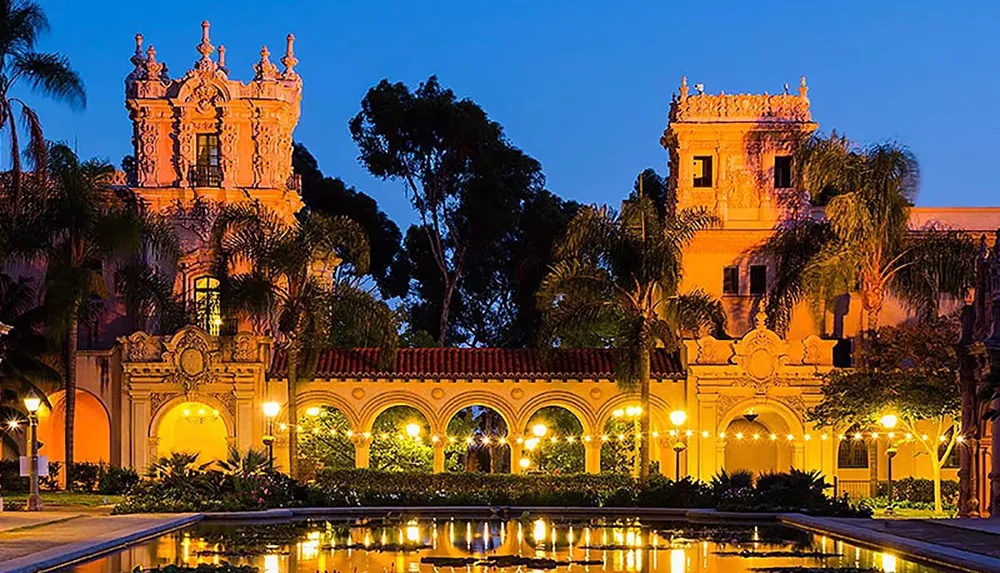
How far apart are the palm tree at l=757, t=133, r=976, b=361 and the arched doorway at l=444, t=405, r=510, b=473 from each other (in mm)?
14270

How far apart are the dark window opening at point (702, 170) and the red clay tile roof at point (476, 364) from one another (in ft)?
26.8

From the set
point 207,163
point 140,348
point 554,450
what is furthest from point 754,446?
point 207,163

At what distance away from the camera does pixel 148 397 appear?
48500 mm

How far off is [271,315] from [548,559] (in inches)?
1024

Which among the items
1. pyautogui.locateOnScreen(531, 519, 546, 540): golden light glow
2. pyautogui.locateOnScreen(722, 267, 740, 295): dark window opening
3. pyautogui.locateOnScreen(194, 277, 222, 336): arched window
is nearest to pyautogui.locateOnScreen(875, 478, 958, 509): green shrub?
pyautogui.locateOnScreen(722, 267, 740, 295): dark window opening

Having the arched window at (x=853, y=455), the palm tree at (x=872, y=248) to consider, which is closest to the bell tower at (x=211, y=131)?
the palm tree at (x=872, y=248)

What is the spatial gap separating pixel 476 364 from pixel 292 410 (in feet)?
19.7

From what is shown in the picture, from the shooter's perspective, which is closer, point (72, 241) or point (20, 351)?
point (20, 351)

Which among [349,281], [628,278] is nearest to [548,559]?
[628,278]

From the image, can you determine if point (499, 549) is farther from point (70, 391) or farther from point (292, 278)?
point (70, 391)

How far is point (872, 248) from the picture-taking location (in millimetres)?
48688

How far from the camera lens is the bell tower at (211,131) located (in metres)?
54.5

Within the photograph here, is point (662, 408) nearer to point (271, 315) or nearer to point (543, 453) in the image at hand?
point (543, 453)

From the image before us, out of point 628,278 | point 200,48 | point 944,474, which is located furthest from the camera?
point 200,48
